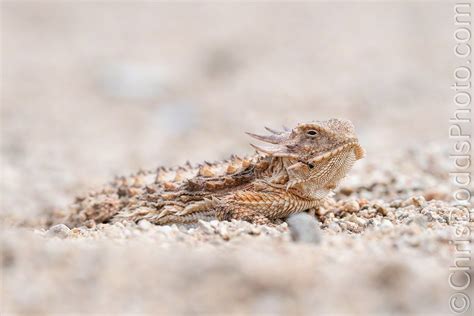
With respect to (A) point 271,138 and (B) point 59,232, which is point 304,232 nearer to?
(A) point 271,138

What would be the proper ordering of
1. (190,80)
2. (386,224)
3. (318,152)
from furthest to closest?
(190,80), (318,152), (386,224)

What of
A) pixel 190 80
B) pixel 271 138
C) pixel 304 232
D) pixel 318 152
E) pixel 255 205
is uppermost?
pixel 190 80

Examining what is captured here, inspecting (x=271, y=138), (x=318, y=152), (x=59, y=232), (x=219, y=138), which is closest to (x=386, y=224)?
(x=318, y=152)

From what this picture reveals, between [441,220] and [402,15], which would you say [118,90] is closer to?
[402,15]

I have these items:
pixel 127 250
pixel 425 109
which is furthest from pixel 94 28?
pixel 127 250

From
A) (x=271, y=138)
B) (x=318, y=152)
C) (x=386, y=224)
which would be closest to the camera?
(x=386, y=224)

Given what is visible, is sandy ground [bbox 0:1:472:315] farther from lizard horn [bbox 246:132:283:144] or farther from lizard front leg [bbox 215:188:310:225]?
lizard horn [bbox 246:132:283:144]

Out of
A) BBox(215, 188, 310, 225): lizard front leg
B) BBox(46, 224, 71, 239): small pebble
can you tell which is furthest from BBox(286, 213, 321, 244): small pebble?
BBox(46, 224, 71, 239): small pebble

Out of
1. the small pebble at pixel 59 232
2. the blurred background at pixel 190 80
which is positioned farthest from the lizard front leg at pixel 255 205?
the blurred background at pixel 190 80
